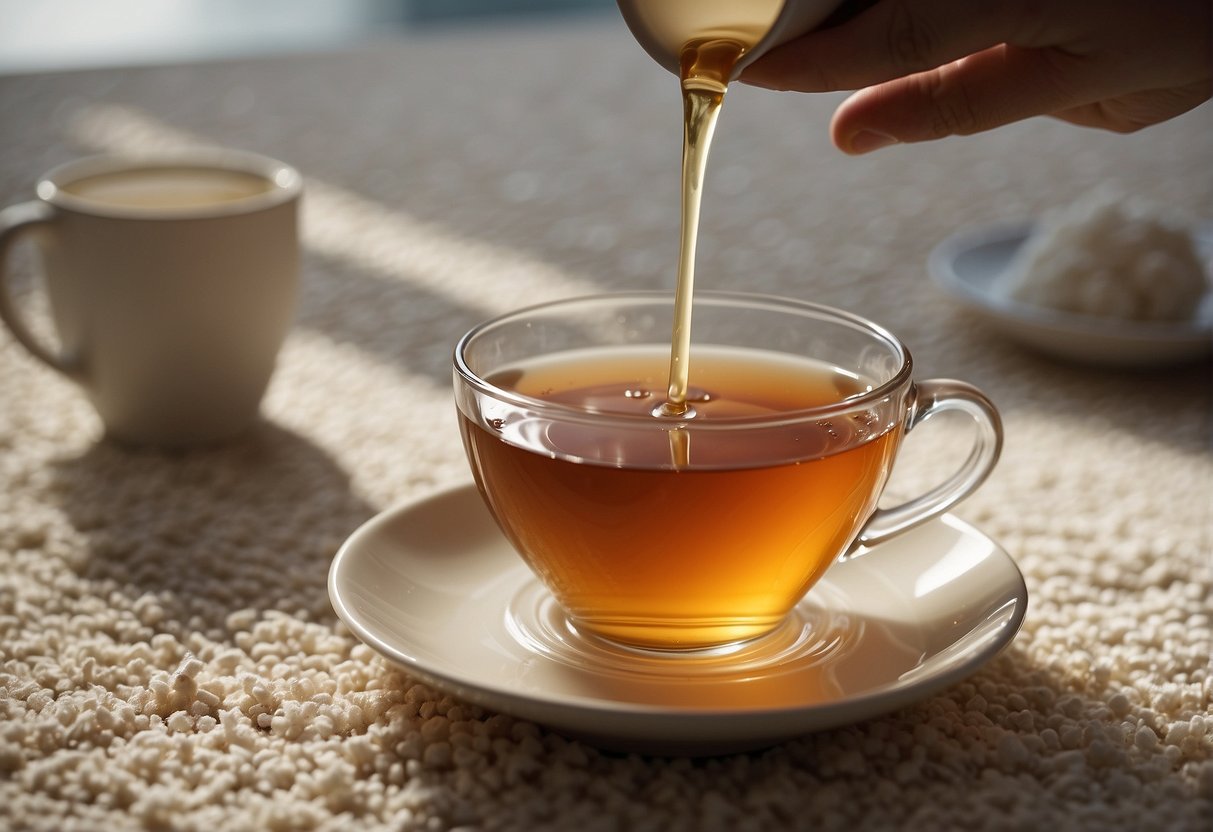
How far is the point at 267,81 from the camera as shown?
2812 millimetres

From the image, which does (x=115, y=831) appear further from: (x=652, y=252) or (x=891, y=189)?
(x=891, y=189)

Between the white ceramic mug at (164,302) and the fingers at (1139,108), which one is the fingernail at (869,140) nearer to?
the fingers at (1139,108)

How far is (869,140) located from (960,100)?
8 cm

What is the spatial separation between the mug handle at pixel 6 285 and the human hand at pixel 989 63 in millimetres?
708

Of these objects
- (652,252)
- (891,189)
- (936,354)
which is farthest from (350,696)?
(891,189)

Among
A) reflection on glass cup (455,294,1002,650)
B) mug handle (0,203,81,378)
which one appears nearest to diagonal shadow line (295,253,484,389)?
mug handle (0,203,81,378)

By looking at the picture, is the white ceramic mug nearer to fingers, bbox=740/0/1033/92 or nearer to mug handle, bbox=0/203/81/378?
mug handle, bbox=0/203/81/378

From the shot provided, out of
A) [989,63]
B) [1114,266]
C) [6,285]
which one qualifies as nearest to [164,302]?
[6,285]

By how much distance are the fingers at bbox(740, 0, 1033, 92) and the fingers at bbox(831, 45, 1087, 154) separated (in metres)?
0.07

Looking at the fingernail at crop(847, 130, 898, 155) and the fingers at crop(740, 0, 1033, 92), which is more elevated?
the fingers at crop(740, 0, 1033, 92)

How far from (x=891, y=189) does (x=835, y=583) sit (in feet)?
4.44

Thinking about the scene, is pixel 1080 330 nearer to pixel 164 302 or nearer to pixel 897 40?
pixel 897 40

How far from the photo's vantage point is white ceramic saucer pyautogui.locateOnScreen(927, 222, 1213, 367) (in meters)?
1.48

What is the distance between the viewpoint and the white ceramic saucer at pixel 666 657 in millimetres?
753
